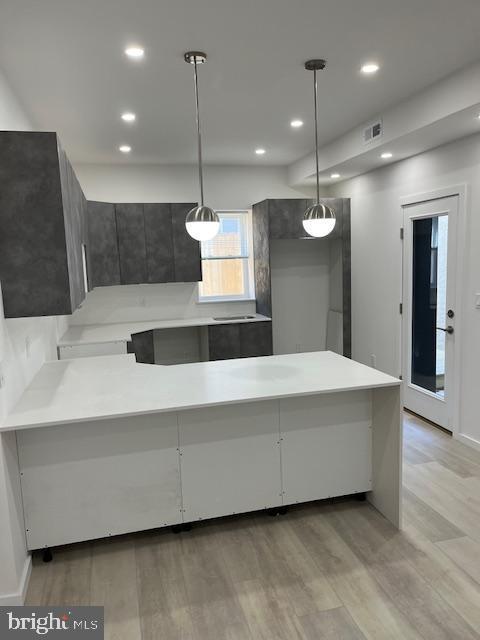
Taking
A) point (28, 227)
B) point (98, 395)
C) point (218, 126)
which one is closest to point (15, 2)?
point (28, 227)

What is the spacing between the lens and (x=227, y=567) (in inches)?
97.7

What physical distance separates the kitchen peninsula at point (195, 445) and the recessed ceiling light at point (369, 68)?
6.37 feet

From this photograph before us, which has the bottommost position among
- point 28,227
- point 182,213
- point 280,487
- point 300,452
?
point 280,487

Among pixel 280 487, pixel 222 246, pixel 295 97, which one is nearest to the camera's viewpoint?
pixel 280 487

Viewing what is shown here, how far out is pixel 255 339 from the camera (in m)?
5.74

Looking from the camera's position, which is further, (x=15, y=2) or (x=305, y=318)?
(x=305, y=318)

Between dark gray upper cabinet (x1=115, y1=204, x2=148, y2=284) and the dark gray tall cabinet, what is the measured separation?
A: 1.45 meters

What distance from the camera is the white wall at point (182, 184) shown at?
18.6 feet

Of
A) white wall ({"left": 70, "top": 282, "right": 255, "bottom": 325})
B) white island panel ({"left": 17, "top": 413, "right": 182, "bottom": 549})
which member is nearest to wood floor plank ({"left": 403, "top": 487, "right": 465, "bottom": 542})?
white island panel ({"left": 17, "top": 413, "right": 182, "bottom": 549})

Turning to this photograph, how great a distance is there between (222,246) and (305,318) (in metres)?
1.49

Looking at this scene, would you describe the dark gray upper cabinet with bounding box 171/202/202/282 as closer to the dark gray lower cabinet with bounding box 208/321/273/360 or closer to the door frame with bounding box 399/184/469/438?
the dark gray lower cabinet with bounding box 208/321/273/360

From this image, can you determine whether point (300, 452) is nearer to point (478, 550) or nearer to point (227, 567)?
point (227, 567)

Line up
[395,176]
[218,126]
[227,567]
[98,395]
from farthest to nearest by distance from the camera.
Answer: [395,176], [218,126], [98,395], [227,567]

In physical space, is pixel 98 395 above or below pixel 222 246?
below
